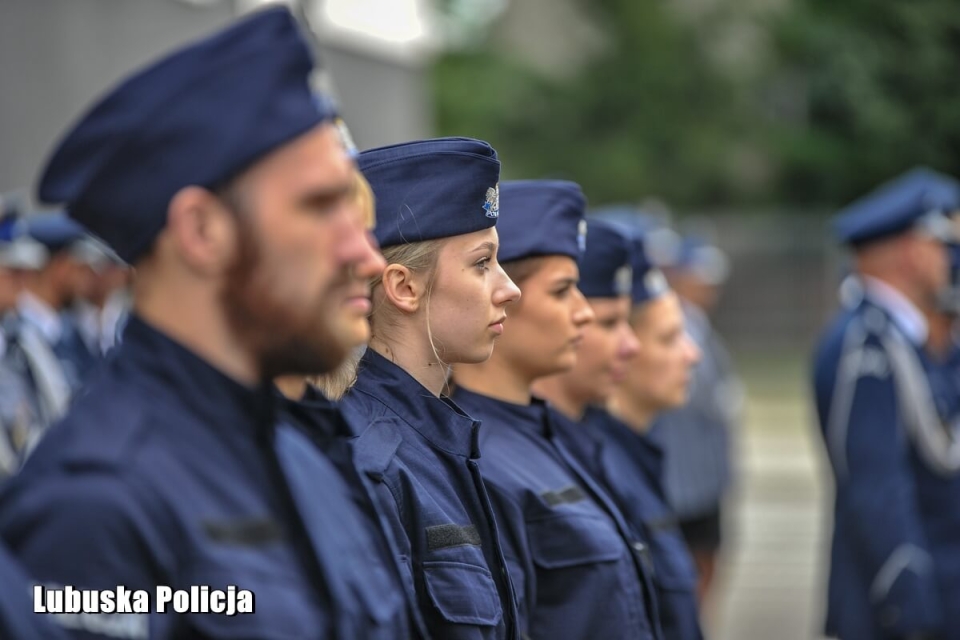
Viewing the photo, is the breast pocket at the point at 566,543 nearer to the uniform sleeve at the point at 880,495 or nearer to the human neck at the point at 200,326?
the human neck at the point at 200,326

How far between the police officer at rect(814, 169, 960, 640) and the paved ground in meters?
2.94

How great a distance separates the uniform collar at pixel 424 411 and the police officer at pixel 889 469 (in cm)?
306

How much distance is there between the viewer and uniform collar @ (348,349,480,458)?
3.14m

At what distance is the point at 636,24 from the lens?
2997cm

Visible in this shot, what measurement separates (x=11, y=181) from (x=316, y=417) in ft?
26.9

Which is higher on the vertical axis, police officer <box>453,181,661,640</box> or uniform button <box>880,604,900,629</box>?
police officer <box>453,181,661,640</box>

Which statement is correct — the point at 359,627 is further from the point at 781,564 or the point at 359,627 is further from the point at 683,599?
the point at 781,564

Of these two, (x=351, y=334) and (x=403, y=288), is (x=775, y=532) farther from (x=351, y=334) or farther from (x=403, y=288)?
(x=351, y=334)

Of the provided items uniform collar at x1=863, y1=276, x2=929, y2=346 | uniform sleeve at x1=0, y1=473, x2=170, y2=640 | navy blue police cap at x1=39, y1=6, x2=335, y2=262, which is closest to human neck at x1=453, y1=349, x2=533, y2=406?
navy blue police cap at x1=39, y1=6, x2=335, y2=262

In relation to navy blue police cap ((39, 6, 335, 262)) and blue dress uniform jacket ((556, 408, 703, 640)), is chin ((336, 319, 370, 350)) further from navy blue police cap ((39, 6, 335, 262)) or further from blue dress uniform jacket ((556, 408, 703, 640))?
blue dress uniform jacket ((556, 408, 703, 640))

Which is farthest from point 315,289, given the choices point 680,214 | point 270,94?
point 680,214

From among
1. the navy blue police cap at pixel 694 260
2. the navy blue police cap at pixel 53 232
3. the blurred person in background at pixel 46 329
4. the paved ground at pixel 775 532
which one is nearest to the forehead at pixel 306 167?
the blurred person in background at pixel 46 329

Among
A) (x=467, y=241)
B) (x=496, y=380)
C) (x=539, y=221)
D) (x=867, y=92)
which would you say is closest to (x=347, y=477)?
(x=467, y=241)

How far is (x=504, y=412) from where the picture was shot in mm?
3781
